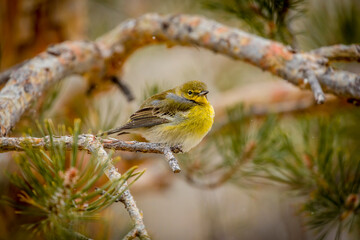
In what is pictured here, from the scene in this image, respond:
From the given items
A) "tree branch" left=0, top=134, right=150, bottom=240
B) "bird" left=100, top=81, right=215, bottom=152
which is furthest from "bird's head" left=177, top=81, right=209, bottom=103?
"tree branch" left=0, top=134, right=150, bottom=240

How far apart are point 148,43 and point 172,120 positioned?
59cm

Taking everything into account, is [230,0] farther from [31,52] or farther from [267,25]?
[31,52]

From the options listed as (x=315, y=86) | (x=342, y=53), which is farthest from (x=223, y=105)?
(x=315, y=86)

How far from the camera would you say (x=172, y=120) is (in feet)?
6.50

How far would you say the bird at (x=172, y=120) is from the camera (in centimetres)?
188

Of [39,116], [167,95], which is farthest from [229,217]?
[39,116]

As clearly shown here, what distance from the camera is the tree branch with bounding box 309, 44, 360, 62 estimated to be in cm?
166

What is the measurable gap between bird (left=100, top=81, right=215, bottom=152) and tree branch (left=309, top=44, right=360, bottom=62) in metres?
0.63

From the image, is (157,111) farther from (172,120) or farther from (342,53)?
(342,53)

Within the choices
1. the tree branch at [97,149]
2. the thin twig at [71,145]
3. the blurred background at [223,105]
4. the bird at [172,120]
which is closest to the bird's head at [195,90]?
the bird at [172,120]

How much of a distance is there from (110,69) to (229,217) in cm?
235

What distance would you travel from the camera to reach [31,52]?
2645 millimetres

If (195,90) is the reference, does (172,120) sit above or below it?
below

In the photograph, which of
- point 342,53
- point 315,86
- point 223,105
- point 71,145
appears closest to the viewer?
point 71,145
